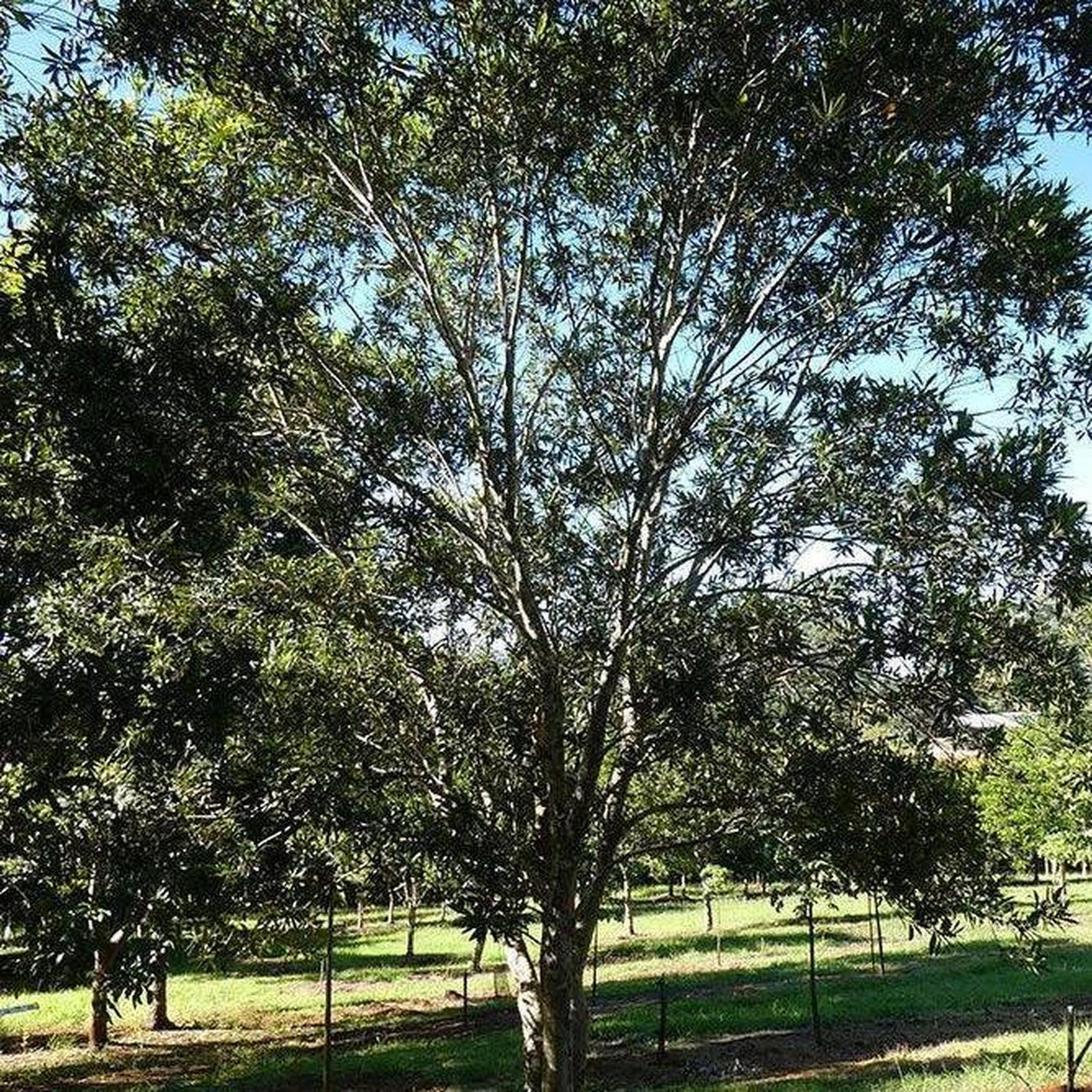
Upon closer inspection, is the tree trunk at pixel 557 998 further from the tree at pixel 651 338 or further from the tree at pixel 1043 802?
the tree at pixel 1043 802

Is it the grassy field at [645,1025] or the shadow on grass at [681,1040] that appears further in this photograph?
the shadow on grass at [681,1040]

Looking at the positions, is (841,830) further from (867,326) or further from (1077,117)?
(1077,117)

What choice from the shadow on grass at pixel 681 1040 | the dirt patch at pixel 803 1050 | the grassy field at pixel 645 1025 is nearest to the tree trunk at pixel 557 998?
the grassy field at pixel 645 1025

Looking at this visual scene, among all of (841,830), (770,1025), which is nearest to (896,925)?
(770,1025)

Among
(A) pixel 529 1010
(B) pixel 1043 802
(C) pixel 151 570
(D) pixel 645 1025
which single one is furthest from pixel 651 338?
(B) pixel 1043 802

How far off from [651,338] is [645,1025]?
A: 18.7 metres

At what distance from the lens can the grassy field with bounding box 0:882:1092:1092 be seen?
58.6ft

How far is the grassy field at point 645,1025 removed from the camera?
1788 centimetres

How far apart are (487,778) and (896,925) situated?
124 feet

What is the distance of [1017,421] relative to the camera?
25.6 feet

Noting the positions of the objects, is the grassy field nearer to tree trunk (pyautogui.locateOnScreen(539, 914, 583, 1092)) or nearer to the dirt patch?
the dirt patch

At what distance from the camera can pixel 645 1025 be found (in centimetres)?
2255

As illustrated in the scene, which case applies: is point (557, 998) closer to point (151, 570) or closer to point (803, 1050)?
point (151, 570)

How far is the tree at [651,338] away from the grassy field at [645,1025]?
482cm
